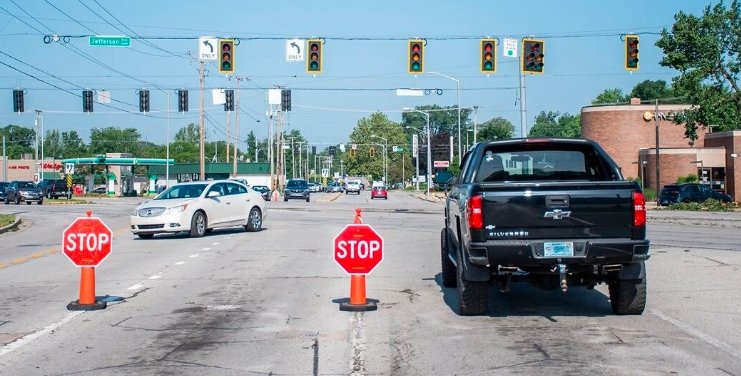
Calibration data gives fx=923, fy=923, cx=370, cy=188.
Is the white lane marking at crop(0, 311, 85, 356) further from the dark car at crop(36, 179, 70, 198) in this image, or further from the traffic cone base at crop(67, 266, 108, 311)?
the dark car at crop(36, 179, 70, 198)

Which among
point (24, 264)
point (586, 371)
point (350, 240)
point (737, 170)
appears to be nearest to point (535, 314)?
point (350, 240)

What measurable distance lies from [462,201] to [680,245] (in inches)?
481

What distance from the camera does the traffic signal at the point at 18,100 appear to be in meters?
44.9

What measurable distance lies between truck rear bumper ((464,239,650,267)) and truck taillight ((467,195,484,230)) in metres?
0.20

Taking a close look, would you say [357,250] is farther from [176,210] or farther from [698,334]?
[176,210]

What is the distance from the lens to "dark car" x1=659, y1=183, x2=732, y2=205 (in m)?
52.7

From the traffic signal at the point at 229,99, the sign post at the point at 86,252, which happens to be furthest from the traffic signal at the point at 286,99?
the sign post at the point at 86,252

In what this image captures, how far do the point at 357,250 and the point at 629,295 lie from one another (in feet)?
10.4

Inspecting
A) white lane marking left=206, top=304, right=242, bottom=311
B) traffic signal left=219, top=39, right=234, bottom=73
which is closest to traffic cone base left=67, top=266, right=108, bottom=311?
white lane marking left=206, top=304, right=242, bottom=311

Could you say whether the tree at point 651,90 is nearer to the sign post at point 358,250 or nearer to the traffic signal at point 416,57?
the traffic signal at point 416,57

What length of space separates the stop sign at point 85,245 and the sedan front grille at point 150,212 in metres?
12.5

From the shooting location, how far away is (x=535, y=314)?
35.9ft

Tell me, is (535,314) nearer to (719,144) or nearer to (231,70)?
(231,70)

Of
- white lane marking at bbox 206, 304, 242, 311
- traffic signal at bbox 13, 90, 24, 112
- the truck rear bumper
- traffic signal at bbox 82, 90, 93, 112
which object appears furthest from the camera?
traffic signal at bbox 82, 90, 93, 112
